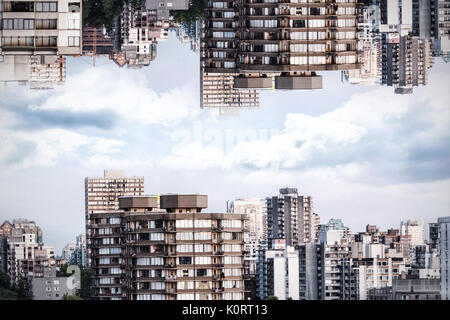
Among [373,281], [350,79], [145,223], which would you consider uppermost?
[350,79]

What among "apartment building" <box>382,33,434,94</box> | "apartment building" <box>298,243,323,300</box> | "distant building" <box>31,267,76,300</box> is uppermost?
"apartment building" <box>382,33,434,94</box>

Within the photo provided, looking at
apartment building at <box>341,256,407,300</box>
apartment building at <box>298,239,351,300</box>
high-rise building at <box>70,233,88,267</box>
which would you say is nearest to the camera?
high-rise building at <box>70,233,88,267</box>

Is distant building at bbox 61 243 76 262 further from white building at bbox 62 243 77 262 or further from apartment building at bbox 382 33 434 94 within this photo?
apartment building at bbox 382 33 434 94

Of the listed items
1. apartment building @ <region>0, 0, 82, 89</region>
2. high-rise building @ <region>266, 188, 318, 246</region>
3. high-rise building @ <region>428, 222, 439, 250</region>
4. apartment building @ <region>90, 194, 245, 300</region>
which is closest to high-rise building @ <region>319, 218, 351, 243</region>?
high-rise building @ <region>266, 188, 318, 246</region>

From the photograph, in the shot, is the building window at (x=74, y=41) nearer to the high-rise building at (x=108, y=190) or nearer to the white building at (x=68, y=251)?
the high-rise building at (x=108, y=190)
